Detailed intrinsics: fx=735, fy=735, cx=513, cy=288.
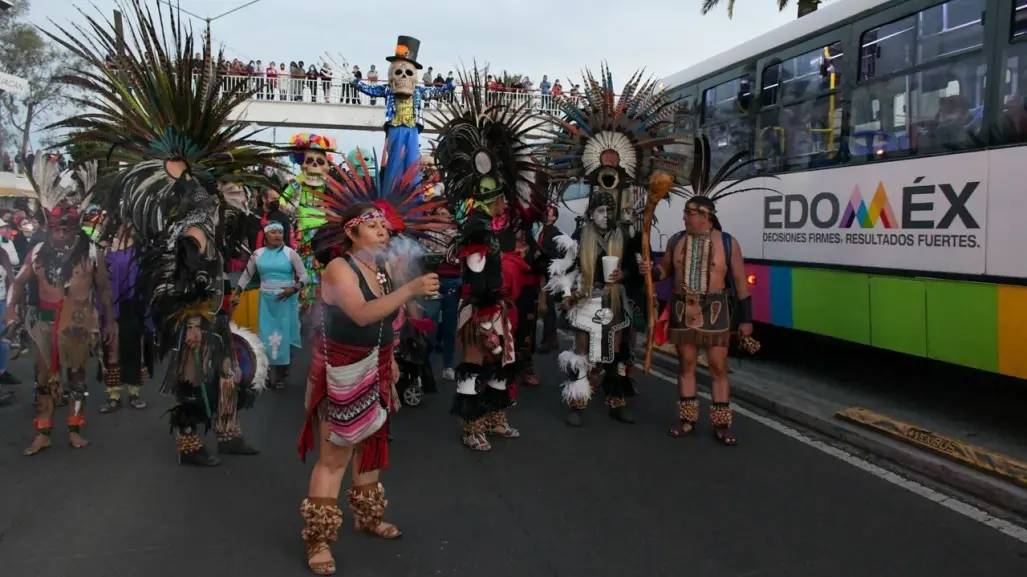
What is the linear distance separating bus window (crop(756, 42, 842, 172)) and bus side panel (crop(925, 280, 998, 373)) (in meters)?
1.92

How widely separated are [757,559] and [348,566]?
2083 mm

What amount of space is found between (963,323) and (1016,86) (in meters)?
1.80

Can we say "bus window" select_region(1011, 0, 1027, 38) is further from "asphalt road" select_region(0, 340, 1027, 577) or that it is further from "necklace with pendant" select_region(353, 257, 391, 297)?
"necklace with pendant" select_region(353, 257, 391, 297)

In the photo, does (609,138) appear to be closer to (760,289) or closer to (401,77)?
(760,289)

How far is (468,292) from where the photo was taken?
5605mm

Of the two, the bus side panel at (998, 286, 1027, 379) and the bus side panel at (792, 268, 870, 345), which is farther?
the bus side panel at (792, 268, 870, 345)

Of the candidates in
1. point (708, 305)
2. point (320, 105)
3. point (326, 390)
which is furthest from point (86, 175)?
point (320, 105)

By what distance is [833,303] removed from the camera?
277 inches

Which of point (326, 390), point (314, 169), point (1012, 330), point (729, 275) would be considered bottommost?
point (326, 390)

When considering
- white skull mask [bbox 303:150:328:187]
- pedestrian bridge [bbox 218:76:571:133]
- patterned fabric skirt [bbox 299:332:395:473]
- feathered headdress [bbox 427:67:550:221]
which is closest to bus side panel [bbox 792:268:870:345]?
feathered headdress [bbox 427:67:550:221]

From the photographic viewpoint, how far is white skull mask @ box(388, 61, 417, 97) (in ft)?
30.4

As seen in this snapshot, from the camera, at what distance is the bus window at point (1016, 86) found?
17.6ft

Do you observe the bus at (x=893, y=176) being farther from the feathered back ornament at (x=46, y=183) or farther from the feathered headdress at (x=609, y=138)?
the feathered back ornament at (x=46, y=183)

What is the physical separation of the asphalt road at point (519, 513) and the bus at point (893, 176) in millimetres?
1576
